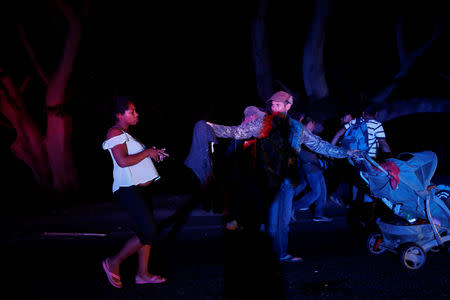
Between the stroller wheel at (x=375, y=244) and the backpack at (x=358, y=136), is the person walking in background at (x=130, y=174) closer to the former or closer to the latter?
the stroller wheel at (x=375, y=244)

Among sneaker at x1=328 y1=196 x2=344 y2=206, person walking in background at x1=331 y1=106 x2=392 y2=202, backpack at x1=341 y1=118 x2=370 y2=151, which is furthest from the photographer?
sneaker at x1=328 y1=196 x2=344 y2=206

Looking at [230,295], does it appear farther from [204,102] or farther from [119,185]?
[204,102]

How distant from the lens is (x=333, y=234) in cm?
743

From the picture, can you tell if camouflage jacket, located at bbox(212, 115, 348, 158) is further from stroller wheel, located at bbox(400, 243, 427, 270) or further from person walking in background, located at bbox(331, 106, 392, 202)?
person walking in background, located at bbox(331, 106, 392, 202)

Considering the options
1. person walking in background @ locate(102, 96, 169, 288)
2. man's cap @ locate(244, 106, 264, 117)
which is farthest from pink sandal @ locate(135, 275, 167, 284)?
man's cap @ locate(244, 106, 264, 117)

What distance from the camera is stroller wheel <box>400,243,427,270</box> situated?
5.28 m

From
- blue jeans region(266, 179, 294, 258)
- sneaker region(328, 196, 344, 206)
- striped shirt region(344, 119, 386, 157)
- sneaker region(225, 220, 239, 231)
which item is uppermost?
striped shirt region(344, 119, 386, 157)

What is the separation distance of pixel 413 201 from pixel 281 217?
1616 millimetres

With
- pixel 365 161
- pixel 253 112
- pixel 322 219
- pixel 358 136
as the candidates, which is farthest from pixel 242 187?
pixel 365 161

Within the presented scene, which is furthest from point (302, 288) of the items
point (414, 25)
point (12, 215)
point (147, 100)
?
point (414, 25)

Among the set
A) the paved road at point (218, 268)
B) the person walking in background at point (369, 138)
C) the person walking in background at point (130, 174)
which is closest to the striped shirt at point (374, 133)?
the person walking in background at point (369, 138)

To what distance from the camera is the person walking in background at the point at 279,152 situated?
18.1 ft

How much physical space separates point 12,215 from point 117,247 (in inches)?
165

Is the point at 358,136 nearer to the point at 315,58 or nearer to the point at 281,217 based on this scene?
the point at 281,217
